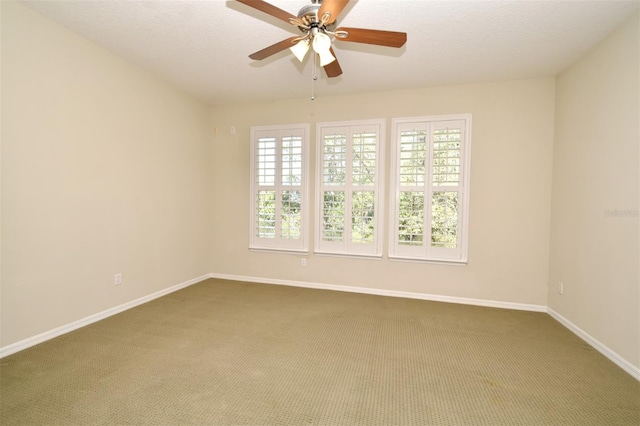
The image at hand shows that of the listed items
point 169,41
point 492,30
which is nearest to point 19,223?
point 169,41

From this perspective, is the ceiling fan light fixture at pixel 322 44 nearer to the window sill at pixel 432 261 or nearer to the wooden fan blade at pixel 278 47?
the wooden fan blade at pixel 278 47

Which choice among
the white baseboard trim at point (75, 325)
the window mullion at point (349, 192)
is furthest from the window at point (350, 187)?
the white baseboard trim at point (75, 325)

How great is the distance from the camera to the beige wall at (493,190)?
10.9ft

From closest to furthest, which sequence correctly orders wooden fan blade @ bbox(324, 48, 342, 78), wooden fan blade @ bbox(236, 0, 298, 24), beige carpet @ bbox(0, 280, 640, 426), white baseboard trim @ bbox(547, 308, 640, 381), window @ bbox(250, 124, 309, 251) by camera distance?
1. wooden fan blade @ bbox(236, 0, 298, 24)
2. beige carpet @ bbox(0, 280, 640, 426)
3. white baseboard trim @ bbox(547, 308, 640, 381)
4. wooden fan blade @ bbox(324, 48, 342, 78)
5. window @ bbox(250, 124, 309, 251)

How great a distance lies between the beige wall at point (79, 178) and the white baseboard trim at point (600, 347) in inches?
175

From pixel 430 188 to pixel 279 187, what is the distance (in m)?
2.01

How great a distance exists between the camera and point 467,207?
3.52m

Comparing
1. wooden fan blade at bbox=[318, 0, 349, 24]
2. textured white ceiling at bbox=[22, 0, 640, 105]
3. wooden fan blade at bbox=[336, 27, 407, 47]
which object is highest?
textured white ceiling at bbox=[22, 0, 640, 105]

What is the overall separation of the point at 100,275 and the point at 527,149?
15.5ft

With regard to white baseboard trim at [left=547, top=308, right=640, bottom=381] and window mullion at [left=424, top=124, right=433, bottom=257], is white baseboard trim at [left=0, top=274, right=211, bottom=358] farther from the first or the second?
white baseboard trim at [left=547, top=308, right=640, bottom=381]

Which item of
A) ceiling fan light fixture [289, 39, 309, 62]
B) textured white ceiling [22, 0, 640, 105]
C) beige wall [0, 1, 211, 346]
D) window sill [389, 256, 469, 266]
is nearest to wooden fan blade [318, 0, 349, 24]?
ceiling fan light fixture [289, 39, 309, 62]

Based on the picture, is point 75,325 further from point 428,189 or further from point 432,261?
point 428,189

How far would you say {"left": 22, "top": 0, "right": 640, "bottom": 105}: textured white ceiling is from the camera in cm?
220

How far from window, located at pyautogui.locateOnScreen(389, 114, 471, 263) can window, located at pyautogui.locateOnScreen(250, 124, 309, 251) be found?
1.23 metres
